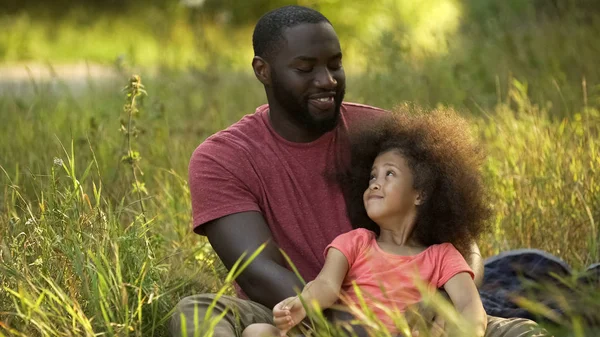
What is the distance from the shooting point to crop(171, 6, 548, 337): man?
366 cm

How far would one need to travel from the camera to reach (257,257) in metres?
3.50

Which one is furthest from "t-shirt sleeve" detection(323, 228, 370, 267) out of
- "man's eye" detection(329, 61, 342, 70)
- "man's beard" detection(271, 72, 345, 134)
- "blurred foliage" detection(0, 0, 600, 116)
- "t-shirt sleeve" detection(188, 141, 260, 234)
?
"blurred foliage" detection(0, 0, 600, 116)

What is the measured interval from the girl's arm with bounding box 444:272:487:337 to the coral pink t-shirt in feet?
0.07

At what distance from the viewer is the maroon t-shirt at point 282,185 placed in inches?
147

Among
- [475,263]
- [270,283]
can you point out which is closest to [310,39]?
[270,283]

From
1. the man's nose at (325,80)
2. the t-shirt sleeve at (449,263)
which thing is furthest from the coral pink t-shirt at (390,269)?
the man's nose at (325,80)

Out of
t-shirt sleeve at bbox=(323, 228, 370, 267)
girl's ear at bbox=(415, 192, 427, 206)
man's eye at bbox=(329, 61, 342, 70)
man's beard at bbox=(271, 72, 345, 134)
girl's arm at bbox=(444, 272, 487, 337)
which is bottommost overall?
girl's arm at bbox=(444, 272, 487, 337)

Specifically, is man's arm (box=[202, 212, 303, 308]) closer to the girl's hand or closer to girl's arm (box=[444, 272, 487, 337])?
the girl's hand

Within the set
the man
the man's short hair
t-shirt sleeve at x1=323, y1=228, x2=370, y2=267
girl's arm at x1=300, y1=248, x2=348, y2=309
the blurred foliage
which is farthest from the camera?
the blurred foliage

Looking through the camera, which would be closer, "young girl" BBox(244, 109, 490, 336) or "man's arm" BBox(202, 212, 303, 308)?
"young girl" BBox(244, 109, 490, 336)

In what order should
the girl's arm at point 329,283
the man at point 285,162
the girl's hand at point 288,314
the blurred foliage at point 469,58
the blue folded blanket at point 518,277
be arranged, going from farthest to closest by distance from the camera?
the blurred foliage at point 469,58 → the blue folded blanket at point 518,277 → the man at point 285,162 → the girl's arm at point 329,283 → the girl's hand at point 288,314

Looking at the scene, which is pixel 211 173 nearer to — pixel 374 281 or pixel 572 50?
pixel 374 281

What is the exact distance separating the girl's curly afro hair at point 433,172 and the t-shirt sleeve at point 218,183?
1.14 feet

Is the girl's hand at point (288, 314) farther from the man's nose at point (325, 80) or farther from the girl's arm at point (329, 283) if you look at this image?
the man's nose at point (325, 80)
